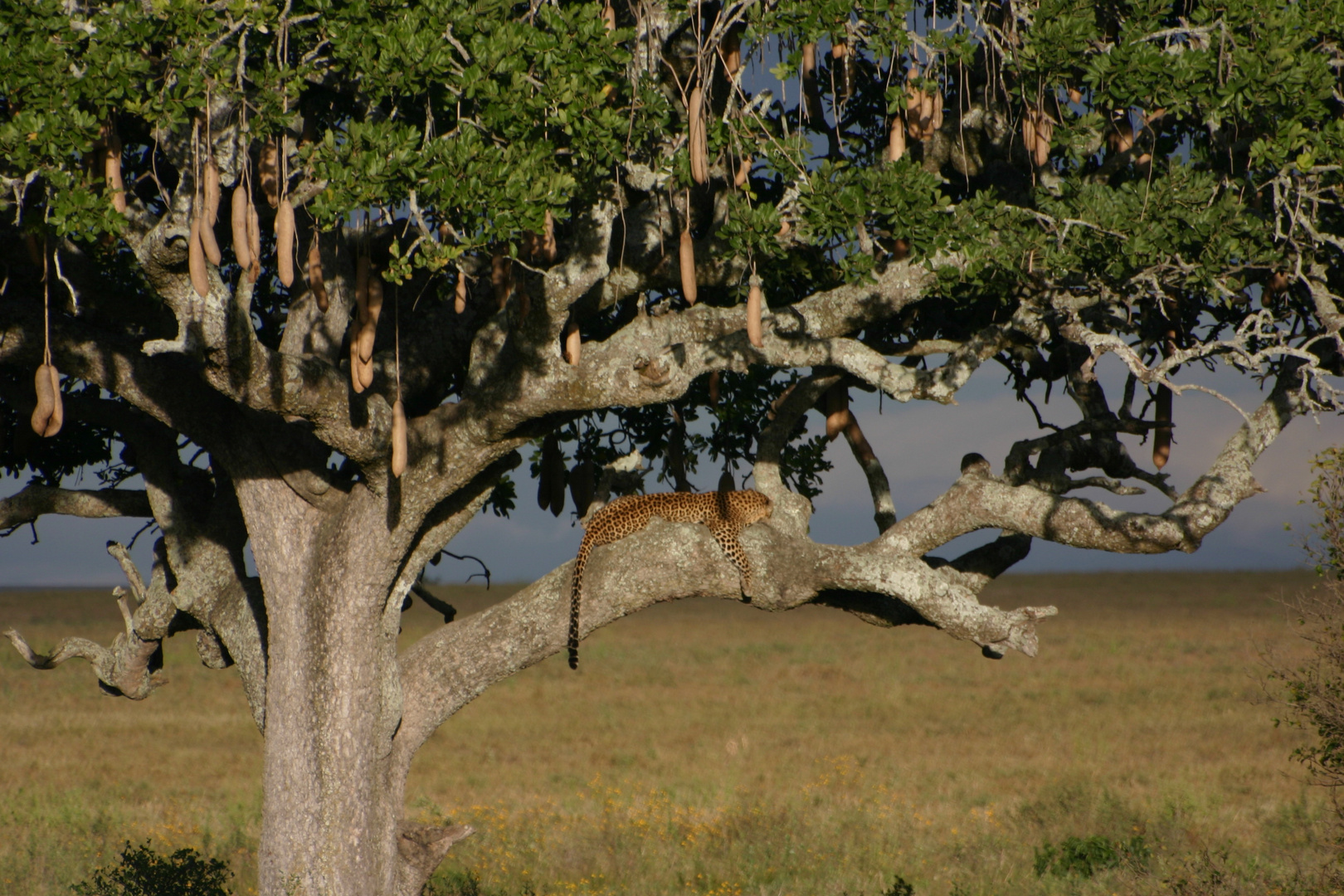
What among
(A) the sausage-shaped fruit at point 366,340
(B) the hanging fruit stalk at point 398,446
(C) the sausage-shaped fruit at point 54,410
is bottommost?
(B) the hanging fruit stalk at point 398,446

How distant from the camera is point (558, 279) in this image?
7.41 m

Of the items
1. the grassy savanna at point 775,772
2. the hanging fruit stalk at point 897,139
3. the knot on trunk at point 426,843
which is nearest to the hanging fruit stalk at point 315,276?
the hanging fruit stalk at point 897,139

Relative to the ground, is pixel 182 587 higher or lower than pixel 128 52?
→ lower

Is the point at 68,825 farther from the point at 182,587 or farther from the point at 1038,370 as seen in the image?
the point at 1038,370

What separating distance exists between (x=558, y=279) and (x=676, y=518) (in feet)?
10.5

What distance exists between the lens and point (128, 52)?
6.21 m

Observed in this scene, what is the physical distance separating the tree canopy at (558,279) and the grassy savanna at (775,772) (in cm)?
372

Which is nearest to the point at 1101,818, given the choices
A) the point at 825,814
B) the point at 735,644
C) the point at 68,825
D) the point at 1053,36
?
the point at 825,814

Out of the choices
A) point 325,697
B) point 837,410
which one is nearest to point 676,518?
point 837,410

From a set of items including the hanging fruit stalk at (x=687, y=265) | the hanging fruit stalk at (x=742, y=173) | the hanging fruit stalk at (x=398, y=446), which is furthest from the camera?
the hanging fruit stalk at (x=742, y=173)

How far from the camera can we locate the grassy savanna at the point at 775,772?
552 inches

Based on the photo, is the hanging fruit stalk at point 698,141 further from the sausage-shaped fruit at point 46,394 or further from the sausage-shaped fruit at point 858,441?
the sausage-shaped fruit at point 858,441

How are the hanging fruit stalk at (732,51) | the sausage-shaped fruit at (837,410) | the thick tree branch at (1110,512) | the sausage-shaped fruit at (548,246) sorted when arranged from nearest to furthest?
the sausage-shaped fruit at (548,246)
the hanging fruit stalk at (732,51)
the thick tree branch at (1110,512)
the sausage-shaped fruit at (837,410)

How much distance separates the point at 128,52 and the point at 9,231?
299cm
